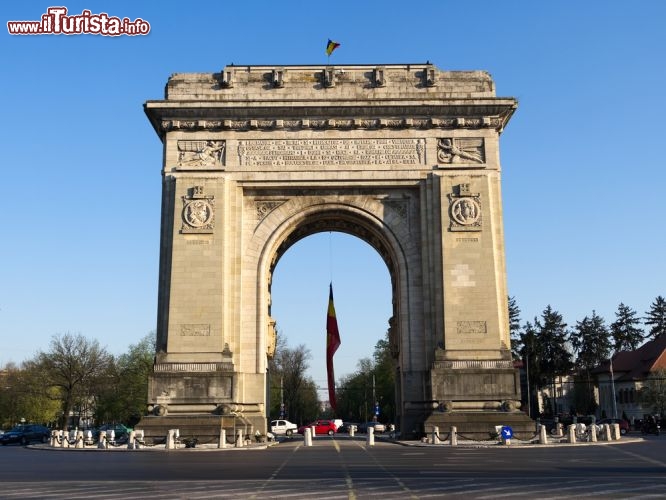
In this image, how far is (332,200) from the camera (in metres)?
34.7

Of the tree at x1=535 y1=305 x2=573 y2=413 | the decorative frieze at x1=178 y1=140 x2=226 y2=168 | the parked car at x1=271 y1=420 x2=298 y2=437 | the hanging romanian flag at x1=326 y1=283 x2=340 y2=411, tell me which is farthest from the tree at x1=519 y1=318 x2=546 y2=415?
the decorative frieze at x1=178 y1=140 x2=226 y2=168

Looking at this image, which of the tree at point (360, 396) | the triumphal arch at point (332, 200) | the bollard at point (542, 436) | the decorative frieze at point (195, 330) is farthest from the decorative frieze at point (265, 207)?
the tree at point (360, 396)

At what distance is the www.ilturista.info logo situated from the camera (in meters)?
27.7

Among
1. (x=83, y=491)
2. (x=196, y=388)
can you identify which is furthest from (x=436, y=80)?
(x=83, y=491)

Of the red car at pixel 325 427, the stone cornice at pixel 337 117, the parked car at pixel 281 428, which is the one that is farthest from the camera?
the red car at pixel 325 427

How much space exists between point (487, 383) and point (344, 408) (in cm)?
11397

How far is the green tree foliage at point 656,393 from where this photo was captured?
72625 mm

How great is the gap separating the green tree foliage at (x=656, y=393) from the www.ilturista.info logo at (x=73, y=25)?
206 ft

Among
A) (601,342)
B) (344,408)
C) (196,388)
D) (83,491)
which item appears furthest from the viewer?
(344,408)

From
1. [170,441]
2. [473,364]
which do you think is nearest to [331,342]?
[473,364]

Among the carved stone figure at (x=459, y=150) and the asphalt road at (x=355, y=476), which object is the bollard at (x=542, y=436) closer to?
the asphalt road at (x=355, y=476)

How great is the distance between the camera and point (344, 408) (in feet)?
468

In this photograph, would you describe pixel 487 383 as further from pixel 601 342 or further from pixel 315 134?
pixel 601 342

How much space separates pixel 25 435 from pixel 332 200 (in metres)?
29.5
